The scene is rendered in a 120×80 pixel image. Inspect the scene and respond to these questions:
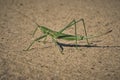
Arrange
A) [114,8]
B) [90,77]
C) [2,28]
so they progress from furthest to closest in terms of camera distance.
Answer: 1. [114,8]
2. [2,28]
3. [90,77]

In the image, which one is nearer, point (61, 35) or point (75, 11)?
point (61, 35)

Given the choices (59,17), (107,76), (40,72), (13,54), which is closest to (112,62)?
(107,76)

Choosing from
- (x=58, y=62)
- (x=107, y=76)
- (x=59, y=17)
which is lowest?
(x=107, y=76)

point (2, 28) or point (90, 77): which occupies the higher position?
point (2, 28)

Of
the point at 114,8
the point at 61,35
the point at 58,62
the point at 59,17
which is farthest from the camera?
the point at 114,8

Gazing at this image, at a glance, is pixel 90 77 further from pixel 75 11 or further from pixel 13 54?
pixel 75 11

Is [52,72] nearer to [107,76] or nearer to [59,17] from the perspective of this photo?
[107,76]
